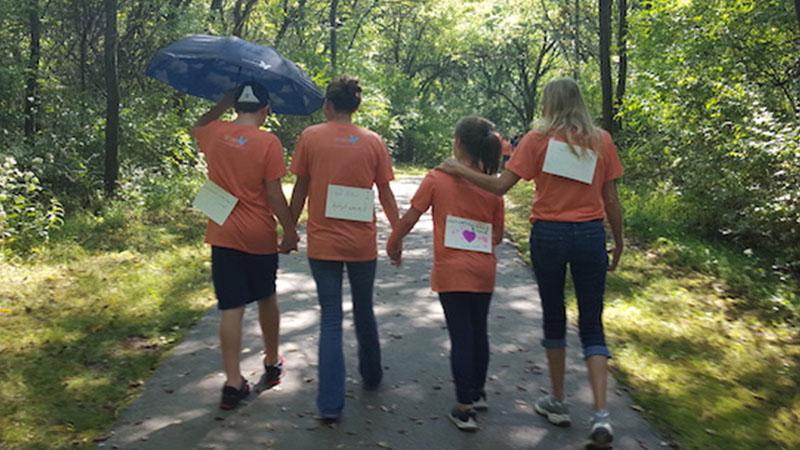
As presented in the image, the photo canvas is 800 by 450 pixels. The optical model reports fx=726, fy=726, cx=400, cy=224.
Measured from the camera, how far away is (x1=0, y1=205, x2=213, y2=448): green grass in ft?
14.3

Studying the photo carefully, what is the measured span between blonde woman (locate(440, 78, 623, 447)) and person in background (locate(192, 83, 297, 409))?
1081 mm

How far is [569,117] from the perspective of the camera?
4.16m

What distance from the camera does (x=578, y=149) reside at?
410 centimetres

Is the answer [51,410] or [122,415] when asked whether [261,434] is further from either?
[51,410]

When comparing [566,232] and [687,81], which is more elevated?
[687,81]

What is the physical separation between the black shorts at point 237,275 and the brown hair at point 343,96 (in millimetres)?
1022

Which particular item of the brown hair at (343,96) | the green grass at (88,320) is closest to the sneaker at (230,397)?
the green grass at (88,320)

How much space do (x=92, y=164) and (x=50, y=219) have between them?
4.79 meters

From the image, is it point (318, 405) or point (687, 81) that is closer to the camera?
point (318, 405)

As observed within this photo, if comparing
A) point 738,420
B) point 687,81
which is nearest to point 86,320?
point 738,420

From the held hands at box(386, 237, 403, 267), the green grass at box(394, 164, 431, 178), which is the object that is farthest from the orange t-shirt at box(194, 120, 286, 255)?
the green grass at box(394, 164, 431, 178)

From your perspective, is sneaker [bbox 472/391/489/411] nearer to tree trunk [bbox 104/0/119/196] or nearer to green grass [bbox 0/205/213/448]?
green grass [bbox 0/205/213/448]

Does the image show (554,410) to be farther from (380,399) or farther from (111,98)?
(111,98)

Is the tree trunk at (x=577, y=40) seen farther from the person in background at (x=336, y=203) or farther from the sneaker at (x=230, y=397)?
the sneaker at (x=230, y=397)
